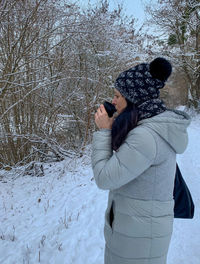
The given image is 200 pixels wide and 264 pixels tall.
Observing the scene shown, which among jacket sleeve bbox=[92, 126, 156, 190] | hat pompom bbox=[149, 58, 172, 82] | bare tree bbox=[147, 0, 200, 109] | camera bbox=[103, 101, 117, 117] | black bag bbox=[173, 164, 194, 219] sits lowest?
black bag bbox=[173, 164, 194, 219]

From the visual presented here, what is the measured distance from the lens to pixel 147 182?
3.54ft

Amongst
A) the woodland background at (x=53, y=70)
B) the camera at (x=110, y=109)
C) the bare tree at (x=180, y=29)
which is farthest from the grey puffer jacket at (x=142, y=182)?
the bare tree at (x=180, y=29)

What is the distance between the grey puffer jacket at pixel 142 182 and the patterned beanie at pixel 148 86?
57mm

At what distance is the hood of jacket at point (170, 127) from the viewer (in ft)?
3.43

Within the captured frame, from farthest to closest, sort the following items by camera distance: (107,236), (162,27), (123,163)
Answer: (162,27) → (107,236) → (123,163)

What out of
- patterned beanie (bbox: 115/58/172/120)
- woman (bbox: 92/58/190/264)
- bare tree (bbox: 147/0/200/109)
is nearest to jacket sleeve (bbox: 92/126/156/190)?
woman (bbox: 92/58/190/264)

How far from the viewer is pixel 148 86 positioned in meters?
1.10

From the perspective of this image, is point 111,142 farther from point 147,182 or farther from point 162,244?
point 162,244

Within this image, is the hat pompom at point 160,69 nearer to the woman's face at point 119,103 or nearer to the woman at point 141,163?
the woman at point 141,163

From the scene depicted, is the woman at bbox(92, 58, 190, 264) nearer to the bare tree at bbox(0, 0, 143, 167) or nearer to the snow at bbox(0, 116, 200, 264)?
the snow at bbox(0, 116, 200, 264)

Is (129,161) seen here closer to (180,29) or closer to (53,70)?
(53,70)

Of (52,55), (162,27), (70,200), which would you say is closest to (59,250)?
(70,200)

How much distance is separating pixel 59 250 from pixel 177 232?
1.73 metres

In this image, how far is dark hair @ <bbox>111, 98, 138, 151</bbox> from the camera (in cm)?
108
